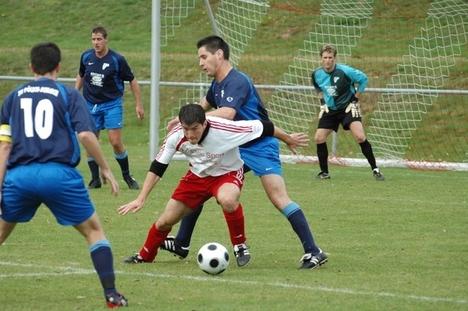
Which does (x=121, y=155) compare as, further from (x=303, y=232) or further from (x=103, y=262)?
(x=103, y=262)

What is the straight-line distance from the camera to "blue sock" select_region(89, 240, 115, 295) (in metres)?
6.93

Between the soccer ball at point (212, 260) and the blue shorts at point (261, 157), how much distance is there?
35.7 inches

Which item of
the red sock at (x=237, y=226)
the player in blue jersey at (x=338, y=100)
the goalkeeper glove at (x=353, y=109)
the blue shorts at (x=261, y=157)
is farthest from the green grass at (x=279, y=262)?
the goalkeeper glove at (x=353, y=109)

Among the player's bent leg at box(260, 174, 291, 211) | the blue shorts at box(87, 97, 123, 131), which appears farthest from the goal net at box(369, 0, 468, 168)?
the player's bent leg at box(260, 174, 291, 211)

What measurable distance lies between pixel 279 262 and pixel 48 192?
2.64 metres

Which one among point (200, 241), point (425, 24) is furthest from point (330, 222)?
point (425, 24)

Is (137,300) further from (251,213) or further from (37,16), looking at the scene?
(37,16)

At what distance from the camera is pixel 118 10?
112 ft

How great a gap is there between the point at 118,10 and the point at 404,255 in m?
25.9

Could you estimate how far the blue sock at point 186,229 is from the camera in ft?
29.6

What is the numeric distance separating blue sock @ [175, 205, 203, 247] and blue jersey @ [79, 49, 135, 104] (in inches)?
225

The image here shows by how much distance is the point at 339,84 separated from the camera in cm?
1619

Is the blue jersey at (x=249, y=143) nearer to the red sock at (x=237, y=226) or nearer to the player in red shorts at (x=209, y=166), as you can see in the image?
the player in red shorts at (x=209, y=166)

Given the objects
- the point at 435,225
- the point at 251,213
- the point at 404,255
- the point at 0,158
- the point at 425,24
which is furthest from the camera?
the point at 425,24
